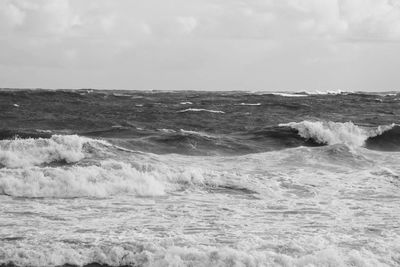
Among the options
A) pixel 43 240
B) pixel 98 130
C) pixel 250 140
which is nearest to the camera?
pixel 43 240

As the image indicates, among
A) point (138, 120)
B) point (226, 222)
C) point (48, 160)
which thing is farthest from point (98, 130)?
point (226, 222)

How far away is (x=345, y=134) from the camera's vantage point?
24.3m

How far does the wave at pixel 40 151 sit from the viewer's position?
16141 millimetres

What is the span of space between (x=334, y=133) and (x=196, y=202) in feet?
44.7

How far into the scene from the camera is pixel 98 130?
2427cm

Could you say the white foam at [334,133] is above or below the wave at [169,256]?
above

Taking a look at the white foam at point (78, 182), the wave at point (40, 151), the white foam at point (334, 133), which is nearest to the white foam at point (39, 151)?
the wave at point (40, 151)

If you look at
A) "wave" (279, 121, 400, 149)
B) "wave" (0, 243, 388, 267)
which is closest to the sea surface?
"wave" (0, 243, 388, 267)

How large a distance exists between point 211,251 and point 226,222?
197 cm

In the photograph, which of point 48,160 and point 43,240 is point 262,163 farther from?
point 43,240

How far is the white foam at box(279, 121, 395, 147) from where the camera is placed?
77.9 feet

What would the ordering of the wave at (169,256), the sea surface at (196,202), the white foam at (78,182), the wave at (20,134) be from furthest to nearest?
the wave at (20,134), the white foam at (78,182), the sea surface at (196,202), the wave at (169,256)

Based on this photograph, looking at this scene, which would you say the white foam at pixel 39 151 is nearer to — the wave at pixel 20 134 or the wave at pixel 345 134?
the wave at pixel 20 134

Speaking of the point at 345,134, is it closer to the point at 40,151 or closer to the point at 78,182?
the point at 40,151
